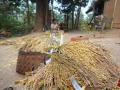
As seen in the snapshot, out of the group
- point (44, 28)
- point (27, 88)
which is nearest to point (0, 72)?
point (27, 88)

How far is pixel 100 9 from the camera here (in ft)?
74.2

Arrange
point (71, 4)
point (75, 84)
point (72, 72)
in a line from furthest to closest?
point (71, 4), point (72, 72), point (75, 84)

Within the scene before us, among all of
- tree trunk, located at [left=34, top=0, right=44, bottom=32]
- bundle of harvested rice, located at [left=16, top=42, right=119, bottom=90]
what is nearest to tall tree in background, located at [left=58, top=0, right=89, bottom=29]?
tree trunk, located at [left=34, top=0, right=44, bottom=32]

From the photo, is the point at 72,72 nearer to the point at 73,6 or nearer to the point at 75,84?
the point at 75,84

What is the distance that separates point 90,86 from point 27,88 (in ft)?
2.49

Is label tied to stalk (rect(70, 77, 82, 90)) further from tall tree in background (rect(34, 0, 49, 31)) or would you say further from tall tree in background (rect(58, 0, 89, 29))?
tall tree in background (rect(58, 0, 89, 29))

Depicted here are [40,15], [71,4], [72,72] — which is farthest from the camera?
[71,4]

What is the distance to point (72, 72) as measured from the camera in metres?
2.81

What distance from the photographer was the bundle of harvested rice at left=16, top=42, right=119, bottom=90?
8.98 ft

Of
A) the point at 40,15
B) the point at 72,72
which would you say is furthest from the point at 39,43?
the point at 40,15

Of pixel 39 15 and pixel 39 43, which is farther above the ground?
pixel 39 15

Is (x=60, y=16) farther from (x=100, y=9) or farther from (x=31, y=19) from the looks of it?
(x=100, y=9)

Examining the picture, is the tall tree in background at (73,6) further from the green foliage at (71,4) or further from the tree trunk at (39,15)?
the tree trunk at (39,15)

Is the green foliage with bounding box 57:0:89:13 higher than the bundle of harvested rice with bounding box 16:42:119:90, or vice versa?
the green foliage with bounding box 57:0:89:13
